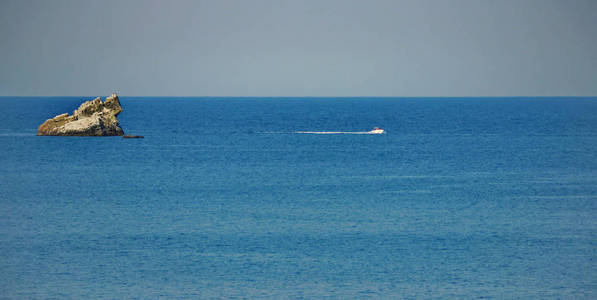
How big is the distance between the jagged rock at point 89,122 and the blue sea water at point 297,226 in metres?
23.8

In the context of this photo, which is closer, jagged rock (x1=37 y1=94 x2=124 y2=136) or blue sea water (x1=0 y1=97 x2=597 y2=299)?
blue sea water (x1=0 y1=97 x2=597 y2=299)

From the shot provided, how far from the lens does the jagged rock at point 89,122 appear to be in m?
111

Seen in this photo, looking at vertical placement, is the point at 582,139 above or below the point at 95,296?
above

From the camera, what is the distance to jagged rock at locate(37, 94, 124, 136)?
11069 centimetres

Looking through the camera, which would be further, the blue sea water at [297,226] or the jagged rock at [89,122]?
the jagged rock at [89,122]

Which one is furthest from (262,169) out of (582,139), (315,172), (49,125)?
(582,139)

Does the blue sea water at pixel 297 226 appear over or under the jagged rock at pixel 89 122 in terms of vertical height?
under

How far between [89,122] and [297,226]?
75164 mm

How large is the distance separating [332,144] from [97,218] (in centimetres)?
5977

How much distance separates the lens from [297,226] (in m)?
43.6

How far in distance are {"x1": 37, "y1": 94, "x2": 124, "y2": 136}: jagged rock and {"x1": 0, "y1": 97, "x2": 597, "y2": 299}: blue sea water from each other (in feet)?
78.2

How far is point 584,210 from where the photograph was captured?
160ft

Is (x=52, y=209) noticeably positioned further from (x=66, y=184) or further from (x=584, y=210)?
(x=584, y=210)

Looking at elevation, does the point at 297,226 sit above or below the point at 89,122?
below
